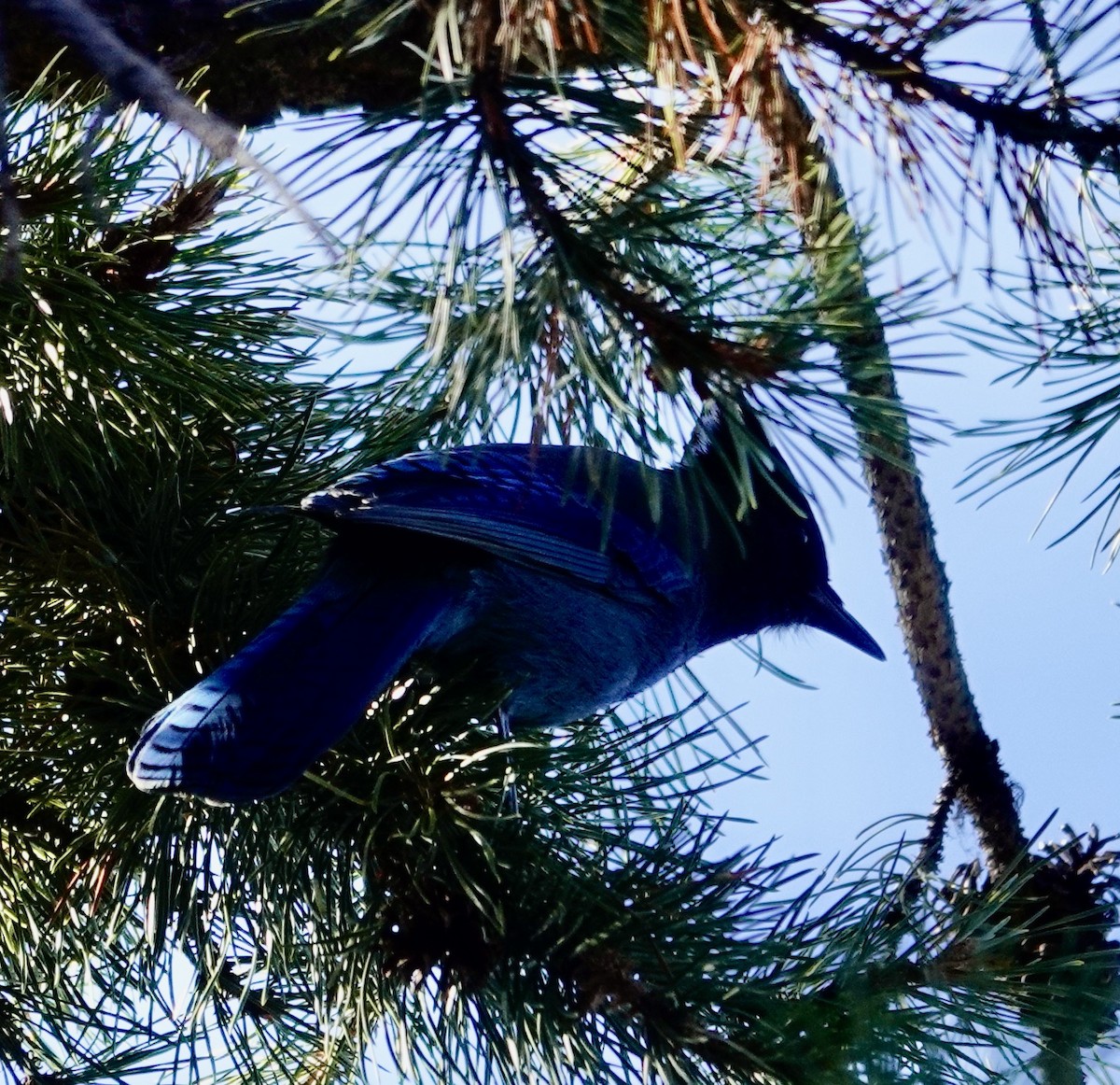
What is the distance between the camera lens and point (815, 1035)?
1.33 m

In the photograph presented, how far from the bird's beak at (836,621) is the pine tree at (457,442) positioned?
0.71 meters

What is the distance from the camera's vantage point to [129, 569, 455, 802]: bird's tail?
1.43m

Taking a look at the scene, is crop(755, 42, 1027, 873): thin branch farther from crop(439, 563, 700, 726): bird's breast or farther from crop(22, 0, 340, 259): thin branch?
crop(22, 0, 340, 259): thin branch

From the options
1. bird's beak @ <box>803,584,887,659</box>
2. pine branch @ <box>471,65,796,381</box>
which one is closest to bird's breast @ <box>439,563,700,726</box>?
bird's beak @ <box>803,584,887,659</box>

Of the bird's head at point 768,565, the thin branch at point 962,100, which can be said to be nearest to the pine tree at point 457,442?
the thin branch at point 962,100

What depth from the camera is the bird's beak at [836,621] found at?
8.87ft

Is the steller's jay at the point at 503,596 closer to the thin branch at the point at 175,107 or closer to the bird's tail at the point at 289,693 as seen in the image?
the bird's tail at the point at 289,693

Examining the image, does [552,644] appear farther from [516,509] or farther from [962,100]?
[962,100]

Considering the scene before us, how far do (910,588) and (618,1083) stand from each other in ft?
3.38

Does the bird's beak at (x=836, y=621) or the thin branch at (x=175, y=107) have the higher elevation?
the bird's beak at (x=836, y=621)

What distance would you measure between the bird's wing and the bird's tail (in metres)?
0.10

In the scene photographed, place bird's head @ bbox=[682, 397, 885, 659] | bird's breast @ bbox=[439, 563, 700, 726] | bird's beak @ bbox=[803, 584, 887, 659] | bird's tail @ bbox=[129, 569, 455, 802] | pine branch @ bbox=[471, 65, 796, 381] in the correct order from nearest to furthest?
1. pine branch @ bbox=[471, 65, 796, 381]
2. bird's tail @ bbox=[129, 569, 455, 802]
3. bird's breast @ bbox=[439, 563, 700, 726]
4. bird's head @ bbox=[682, 397, 885, 659]
5. bird's beak @ bbox=[803, 584, 887, 659]

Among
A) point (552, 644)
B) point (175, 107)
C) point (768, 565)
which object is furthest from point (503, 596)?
point (175, 107)

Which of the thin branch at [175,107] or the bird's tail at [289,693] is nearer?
the thin branch at [175,107]
